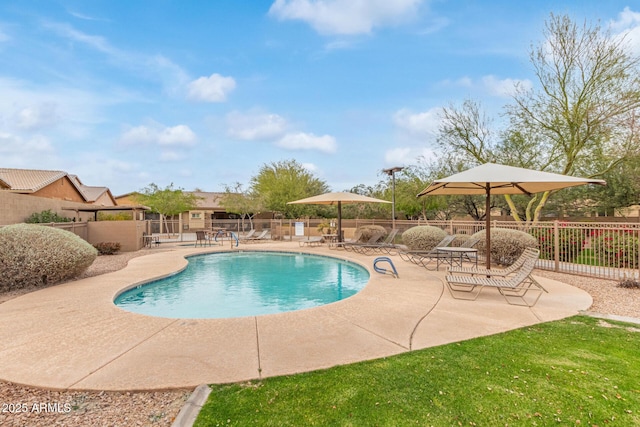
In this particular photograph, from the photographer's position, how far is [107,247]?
43.5 feet

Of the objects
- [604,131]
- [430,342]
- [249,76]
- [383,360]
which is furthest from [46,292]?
[604,131]

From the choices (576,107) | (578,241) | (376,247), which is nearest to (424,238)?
(376,247)

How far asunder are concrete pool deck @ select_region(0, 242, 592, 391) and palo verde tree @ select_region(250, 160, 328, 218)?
2088 centimetres

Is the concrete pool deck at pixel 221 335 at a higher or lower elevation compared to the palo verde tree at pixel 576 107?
lower

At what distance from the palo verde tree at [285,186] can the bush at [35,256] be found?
18.3 m

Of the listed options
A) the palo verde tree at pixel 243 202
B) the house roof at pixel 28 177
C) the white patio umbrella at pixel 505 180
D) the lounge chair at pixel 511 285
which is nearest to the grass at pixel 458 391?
the lounge chair at pixel 511 285

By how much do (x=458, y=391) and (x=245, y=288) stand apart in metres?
6.83

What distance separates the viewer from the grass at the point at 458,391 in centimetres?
245

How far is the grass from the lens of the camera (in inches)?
96.6

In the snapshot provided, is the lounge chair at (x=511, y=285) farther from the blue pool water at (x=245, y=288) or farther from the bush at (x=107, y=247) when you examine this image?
the bush at (x=107, y=247)

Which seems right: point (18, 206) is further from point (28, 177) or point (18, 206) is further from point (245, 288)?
point (28, 177)

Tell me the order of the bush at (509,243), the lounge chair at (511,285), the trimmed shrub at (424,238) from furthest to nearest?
the trimmed shrub at (424,238)
the bush at (509,243)
the lounge chair at (511,285)

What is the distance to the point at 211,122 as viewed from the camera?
17.5m

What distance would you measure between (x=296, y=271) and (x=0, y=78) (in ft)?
39.1
